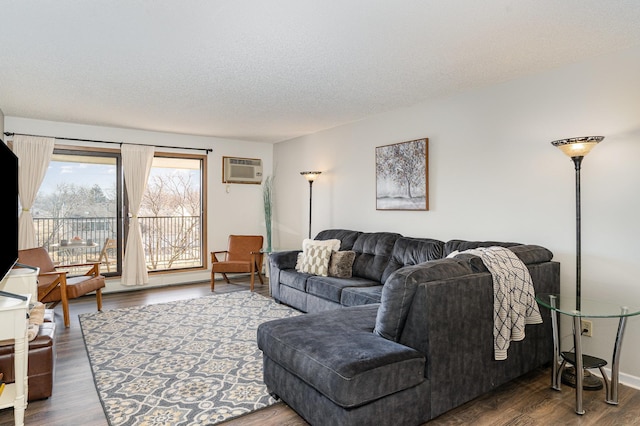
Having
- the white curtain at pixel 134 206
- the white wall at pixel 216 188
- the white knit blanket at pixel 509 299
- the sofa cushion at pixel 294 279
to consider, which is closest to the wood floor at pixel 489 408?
the white knit blanket at pixel 509 299

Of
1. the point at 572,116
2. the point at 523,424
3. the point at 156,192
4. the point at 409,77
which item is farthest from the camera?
the point at 156,192

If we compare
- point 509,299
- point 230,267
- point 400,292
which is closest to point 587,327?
point 509,299

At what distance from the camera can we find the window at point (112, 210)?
5.38m

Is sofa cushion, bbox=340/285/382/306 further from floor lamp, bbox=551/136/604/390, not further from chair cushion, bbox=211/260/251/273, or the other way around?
chair cushion, bbox=211/260/251/273

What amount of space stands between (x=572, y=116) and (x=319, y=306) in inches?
115

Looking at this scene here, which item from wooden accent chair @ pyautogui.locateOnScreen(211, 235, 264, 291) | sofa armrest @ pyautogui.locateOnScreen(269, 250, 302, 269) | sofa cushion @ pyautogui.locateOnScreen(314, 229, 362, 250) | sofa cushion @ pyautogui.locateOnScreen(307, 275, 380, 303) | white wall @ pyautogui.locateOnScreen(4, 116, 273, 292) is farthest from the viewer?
wooden accent chair @ pyautogui.locateOnScreen(211, 235, 264, 291)

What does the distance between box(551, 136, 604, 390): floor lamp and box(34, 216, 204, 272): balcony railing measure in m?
5.39

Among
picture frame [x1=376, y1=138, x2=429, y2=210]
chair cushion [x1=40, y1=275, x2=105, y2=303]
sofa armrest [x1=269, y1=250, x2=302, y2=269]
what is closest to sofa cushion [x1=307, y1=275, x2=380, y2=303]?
sofa armrest [x1=269, y1=250, x2=302, y2=269]

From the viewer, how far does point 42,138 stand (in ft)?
→ 16.6

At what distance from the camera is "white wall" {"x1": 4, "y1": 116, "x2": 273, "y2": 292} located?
557 cm

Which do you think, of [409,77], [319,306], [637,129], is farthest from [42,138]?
[637,129]

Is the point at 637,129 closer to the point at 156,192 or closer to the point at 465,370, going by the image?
the point at 465,370

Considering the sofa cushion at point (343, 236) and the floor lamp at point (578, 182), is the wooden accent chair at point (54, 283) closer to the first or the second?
the sofa cushion at point (343, 236)

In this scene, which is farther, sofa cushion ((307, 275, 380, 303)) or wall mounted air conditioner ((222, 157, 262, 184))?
wall mounted air conditioner ((222, 157, 262, 184))
